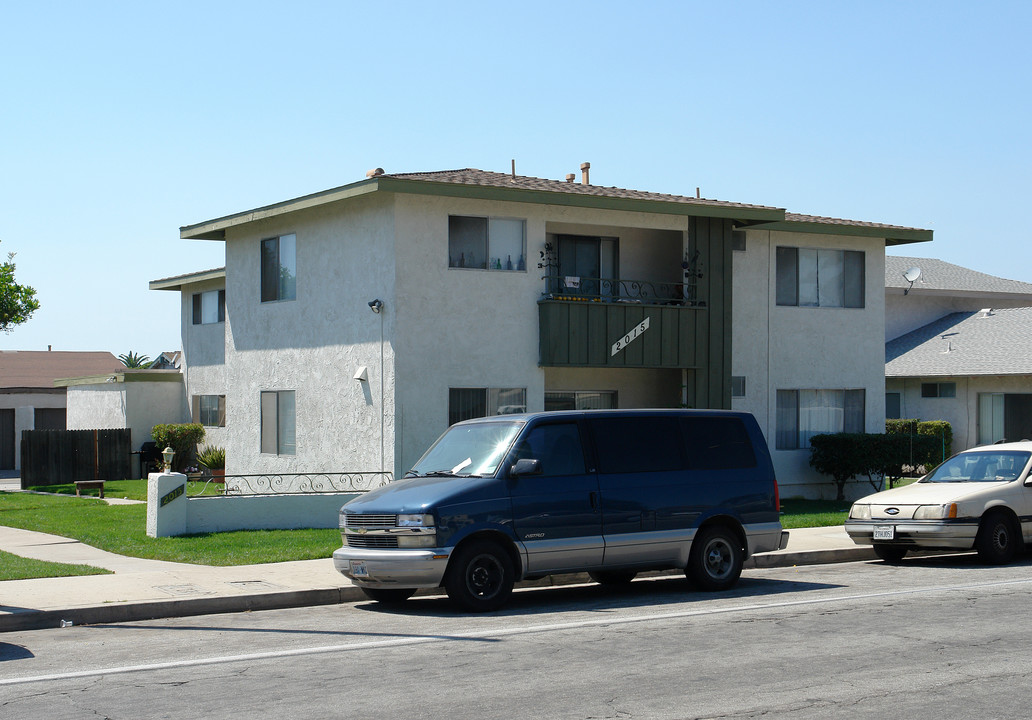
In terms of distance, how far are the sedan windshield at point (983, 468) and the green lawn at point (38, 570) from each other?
37.9 ft

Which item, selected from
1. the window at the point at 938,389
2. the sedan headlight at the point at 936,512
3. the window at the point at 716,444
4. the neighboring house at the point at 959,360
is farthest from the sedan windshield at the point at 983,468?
the window at the point at 938,389

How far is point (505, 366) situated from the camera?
67.4 feet

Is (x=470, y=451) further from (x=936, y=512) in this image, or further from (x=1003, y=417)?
(x=1003, y=417)

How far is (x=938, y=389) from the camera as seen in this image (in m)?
35.8

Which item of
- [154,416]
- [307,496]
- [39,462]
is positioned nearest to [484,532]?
[307,496]

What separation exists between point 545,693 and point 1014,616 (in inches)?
214

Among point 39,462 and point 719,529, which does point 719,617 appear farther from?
point 39,462

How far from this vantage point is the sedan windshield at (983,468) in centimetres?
1582

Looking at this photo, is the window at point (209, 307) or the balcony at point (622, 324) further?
the window at point (209, 307)

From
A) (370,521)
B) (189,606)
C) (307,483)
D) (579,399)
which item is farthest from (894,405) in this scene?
(189,606)

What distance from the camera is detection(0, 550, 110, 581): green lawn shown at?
13.5 m

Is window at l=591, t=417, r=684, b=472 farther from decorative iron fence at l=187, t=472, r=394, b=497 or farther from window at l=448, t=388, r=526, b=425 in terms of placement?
window at l=448, t=388, r=526, b=425

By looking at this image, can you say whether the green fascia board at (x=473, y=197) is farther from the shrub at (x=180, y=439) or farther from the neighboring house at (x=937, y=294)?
the neighboring house at (x=937, y=294)

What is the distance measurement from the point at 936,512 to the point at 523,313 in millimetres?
8375
